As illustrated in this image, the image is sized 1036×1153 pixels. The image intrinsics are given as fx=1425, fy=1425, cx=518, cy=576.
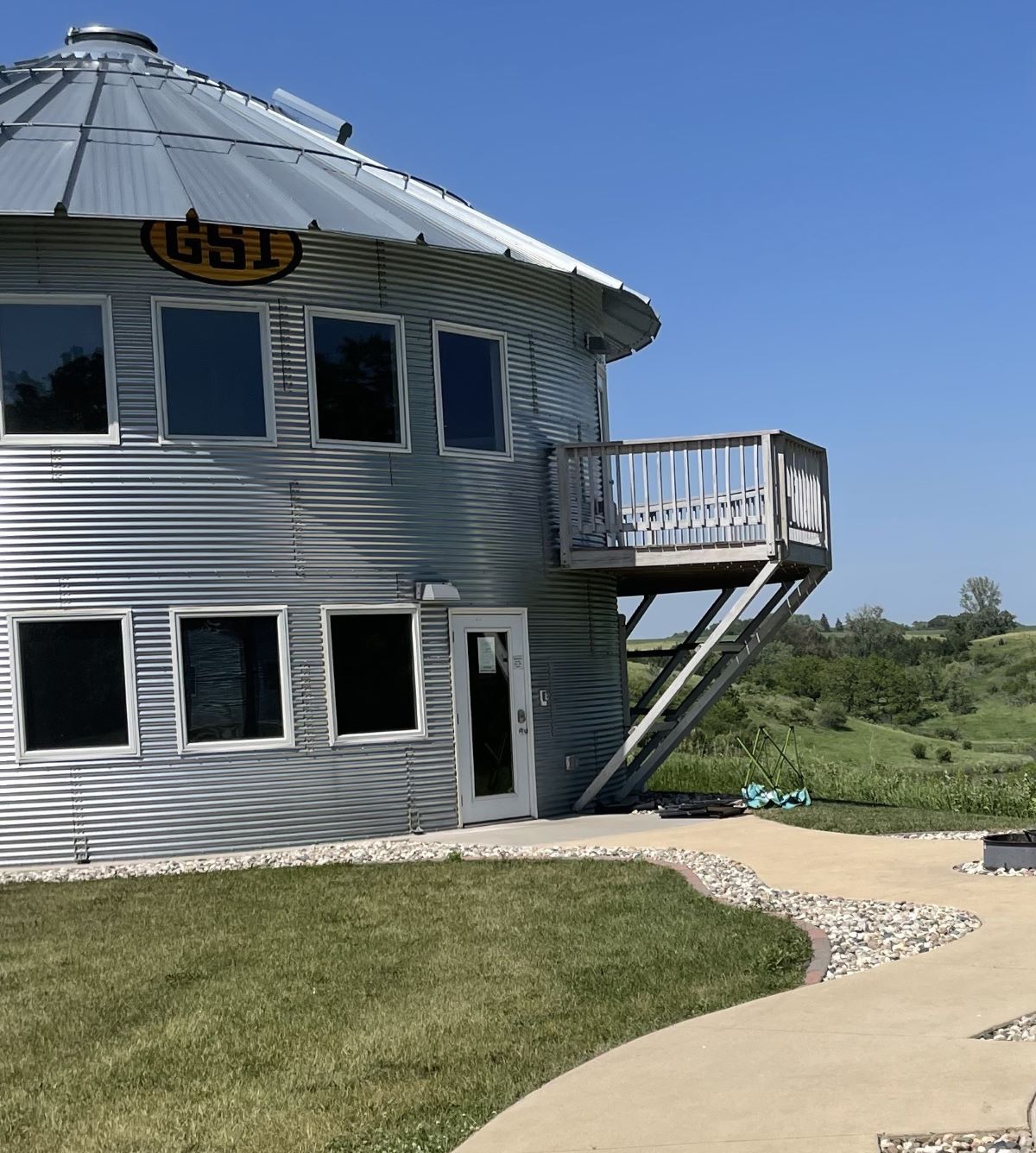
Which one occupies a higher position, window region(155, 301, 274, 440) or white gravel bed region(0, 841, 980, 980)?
window region(155, 301, 274, 440)

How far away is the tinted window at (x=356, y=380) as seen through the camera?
45.5ft

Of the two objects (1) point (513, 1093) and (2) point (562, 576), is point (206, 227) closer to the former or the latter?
(2) point (562, 576)

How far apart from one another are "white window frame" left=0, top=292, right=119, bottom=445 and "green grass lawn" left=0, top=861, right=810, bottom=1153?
4.21 m

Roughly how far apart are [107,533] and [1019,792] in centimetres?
1015

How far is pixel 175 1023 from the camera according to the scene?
6.69m

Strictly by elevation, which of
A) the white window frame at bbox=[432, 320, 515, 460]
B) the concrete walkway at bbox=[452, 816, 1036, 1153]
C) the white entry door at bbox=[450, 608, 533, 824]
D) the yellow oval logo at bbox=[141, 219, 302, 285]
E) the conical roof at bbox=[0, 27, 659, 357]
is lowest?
the concrete walkway at bbox=[452, 816, 1036, 1153]

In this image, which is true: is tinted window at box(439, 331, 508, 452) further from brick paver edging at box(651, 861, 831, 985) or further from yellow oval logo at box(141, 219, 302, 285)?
brick paver edging at box(651, 861, 831, 985)

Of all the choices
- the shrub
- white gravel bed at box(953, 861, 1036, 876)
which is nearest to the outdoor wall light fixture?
white gravel bed at box(953, 861, 1036, 876)

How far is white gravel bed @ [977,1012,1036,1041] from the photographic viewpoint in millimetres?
5707

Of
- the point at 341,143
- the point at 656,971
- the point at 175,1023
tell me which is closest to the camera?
the point at 175,1023

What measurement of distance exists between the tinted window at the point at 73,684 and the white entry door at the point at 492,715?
3.35m

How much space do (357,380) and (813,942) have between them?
8.16 metres

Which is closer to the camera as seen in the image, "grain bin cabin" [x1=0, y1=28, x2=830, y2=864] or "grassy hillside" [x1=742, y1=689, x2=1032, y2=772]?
"grain bin cabin" [x1=0, y1=28, x2=830, y2=864]

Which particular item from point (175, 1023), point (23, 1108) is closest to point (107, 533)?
point (175, 1023)
